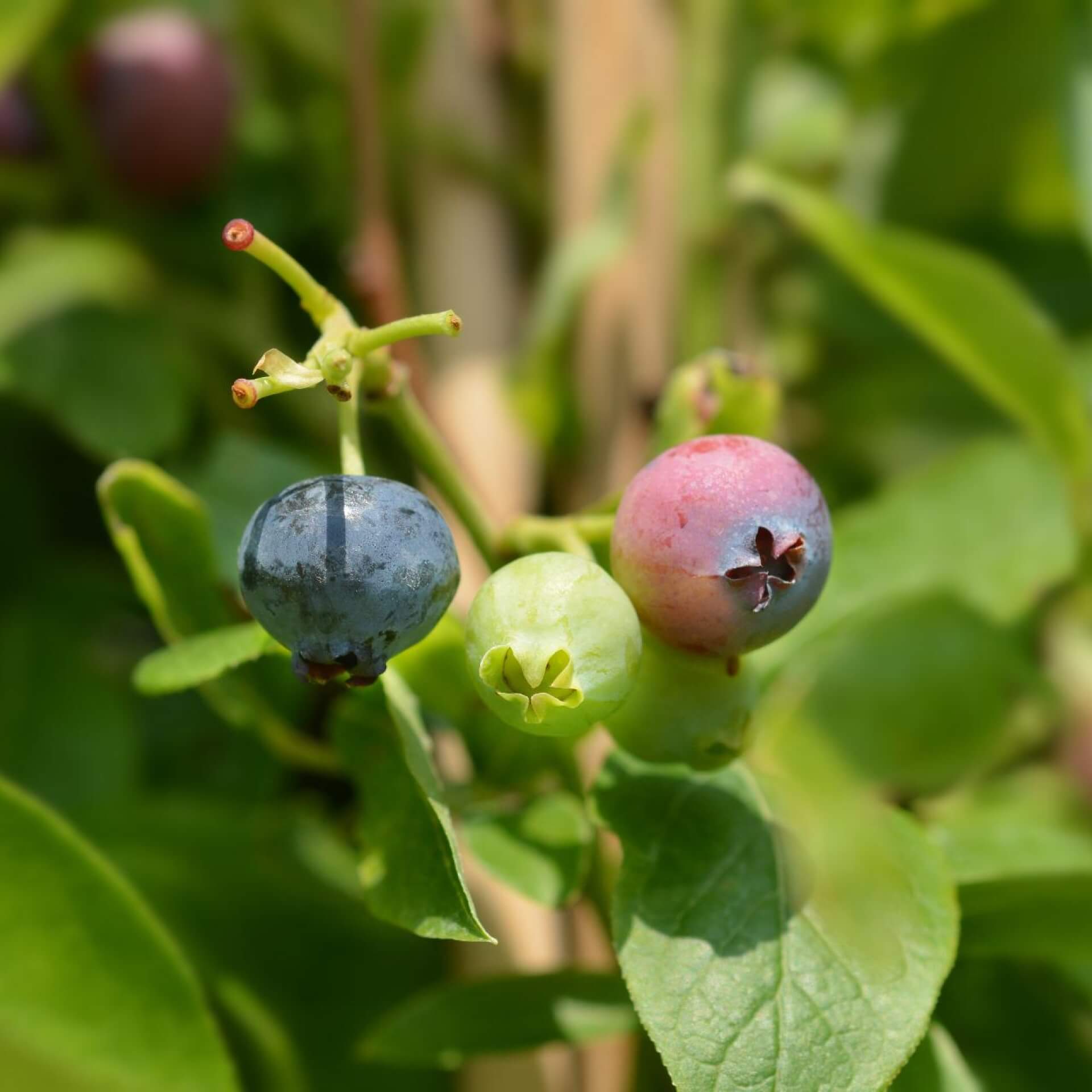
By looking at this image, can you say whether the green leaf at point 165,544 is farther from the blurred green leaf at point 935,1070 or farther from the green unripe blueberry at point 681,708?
the blurred green leaf at point 935,1070

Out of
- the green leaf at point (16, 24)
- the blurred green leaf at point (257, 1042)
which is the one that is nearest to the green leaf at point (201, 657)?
the blurred green leaf at point (257, 1042)

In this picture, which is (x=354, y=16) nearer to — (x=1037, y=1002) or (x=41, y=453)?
(x=41, y=453)

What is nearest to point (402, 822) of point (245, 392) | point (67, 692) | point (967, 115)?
point (245, 392)

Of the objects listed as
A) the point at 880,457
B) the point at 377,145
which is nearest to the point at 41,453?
the point at 377,145

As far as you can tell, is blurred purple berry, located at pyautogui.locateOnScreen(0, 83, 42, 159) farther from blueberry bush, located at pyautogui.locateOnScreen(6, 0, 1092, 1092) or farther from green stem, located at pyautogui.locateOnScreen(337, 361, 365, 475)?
green stem, located at pyautogui.locateOnScreen(337, 361, 365, 475)

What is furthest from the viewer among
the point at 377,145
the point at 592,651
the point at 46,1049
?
the point at 377,145

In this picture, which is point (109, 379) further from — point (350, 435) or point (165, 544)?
point (350, 435)
